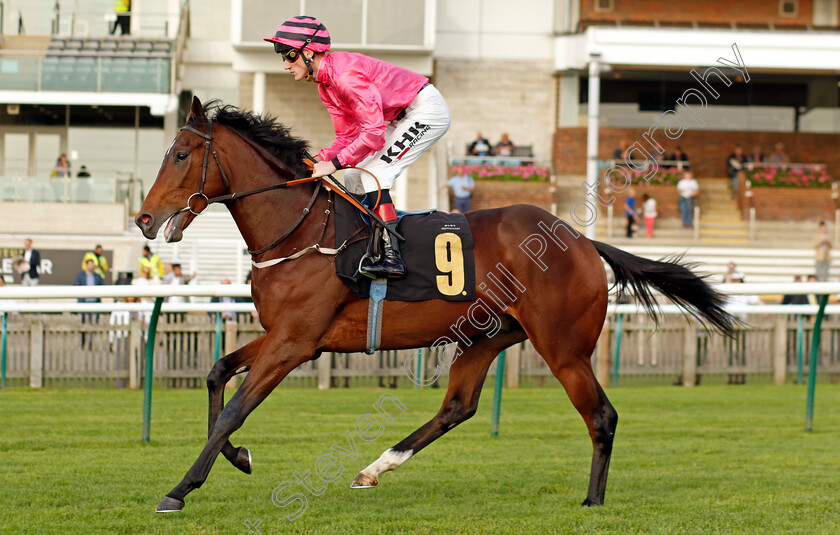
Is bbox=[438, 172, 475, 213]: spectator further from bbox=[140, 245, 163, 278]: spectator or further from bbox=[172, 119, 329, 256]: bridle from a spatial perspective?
bbox=[172, 119, 329, 256]: bridle

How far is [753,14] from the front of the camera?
24.6 meters

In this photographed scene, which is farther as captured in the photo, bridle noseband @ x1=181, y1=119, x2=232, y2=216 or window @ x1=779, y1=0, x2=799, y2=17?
window @ x1=779, y1=0, x2=799, y2=17

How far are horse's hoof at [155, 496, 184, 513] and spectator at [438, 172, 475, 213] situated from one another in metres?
15.5

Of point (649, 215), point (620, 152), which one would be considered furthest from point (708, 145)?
point (649, 215)

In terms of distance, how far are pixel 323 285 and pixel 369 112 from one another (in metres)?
0.87

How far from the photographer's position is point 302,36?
15.5 ft

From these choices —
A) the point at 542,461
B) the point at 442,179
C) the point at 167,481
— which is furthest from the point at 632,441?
the point at 442,179

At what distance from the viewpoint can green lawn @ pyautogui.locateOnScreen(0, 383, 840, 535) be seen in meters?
4.26

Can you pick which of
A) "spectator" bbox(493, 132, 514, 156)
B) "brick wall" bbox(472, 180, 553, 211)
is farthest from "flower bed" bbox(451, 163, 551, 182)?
"spectator" bbox(493, 132, 514, 156)

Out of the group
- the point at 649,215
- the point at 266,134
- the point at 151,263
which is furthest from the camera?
the point at 649,215

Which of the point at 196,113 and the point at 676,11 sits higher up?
the point at 676,11

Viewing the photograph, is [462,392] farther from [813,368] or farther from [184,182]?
[813,368]

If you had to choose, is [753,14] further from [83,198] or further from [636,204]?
[83,198]

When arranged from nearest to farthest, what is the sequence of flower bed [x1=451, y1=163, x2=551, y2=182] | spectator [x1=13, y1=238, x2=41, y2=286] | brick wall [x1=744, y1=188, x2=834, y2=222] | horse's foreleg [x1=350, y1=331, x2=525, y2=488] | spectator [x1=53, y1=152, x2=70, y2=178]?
horse's foreleg [x1=350, y1=331, x2=525, y2=488] < spectator [x1=13, y1=238, x2=41, y2=286] < spectator [x1=53, y1=152, x2=70, y2=178] < flower bed [x1=451, y1=163, x2=551, y2=182] < brick wall [x1=744, y1=188, x2=834, y2=222]
